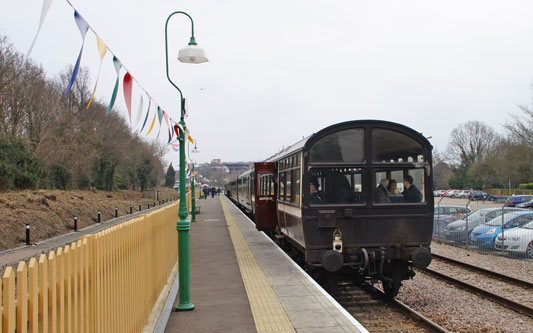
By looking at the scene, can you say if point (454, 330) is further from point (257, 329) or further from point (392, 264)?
point (257, 329)

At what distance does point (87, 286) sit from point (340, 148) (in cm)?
596

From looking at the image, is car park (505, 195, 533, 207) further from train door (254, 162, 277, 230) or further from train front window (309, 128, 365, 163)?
train front window (309, 128, 365, 163)

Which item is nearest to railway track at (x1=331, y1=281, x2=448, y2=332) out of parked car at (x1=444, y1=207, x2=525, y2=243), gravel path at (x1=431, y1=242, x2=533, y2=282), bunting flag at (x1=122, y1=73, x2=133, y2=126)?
gravel path at (x1=431, y1=242, x2=533, y2=282)

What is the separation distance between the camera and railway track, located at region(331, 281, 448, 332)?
722 centimetres

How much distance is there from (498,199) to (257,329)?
1867 inches

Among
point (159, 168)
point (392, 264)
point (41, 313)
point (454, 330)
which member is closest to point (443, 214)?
point (392, 264)

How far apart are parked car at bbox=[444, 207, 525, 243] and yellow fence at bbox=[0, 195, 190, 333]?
13.1 metres

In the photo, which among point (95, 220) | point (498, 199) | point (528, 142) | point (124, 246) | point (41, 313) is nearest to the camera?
point (41, 313)

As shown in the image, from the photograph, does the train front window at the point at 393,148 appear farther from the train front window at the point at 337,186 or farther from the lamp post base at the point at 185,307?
the lamp post base at the point at 185,307

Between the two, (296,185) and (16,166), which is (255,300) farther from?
(16,166)

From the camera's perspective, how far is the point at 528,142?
43.4 m

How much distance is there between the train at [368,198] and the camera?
8.37 m

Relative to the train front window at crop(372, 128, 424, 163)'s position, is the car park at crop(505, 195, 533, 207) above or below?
below

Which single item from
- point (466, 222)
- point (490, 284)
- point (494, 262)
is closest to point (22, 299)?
point (490, 284)
